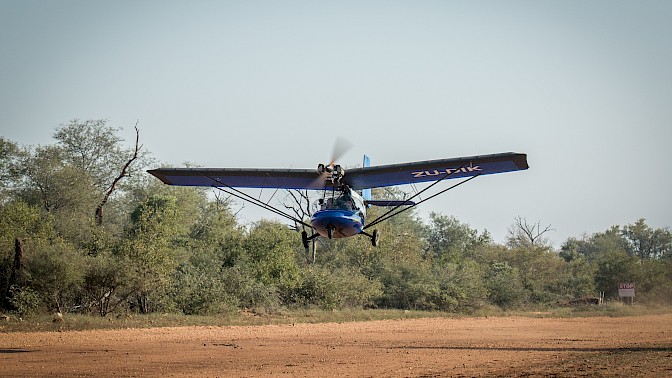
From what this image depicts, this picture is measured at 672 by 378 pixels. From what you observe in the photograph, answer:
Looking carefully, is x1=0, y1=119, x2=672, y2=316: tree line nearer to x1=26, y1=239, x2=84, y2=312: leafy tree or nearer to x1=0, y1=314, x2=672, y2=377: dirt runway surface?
x1=26, y1=239, x2=84, y2=312: leafy tree

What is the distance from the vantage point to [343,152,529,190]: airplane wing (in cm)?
2522

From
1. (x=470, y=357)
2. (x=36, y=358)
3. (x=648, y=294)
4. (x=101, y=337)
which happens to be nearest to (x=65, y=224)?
(x=101, y=337)

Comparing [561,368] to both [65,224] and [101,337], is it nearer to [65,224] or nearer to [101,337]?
[101,337]

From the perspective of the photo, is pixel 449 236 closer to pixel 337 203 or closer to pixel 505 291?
pixel 505 291

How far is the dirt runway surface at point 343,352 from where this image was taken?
53.3 feet

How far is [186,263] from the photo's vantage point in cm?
3894

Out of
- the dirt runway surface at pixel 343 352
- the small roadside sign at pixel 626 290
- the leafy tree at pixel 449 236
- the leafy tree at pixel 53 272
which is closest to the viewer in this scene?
the dirt runway surface at pixel 343 352

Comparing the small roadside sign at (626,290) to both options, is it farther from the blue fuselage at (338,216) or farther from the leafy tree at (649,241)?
the leafy tree at (649,241)

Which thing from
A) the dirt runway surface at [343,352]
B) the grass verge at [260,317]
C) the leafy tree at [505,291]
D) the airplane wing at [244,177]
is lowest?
the dirt runway surface at [343,352]

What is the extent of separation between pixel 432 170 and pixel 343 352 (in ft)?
27.8

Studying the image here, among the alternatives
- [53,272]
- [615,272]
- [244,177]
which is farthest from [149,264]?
[615,272]

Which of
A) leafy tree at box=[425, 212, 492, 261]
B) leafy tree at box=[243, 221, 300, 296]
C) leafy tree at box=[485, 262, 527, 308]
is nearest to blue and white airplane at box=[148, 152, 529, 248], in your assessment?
leafy tree at box=[243, 221, 300, 296]

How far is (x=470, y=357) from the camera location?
1939cm

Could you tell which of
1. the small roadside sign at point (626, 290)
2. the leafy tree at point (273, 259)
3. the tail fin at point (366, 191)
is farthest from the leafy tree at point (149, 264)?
the small roadside sign at point (626, 290)
